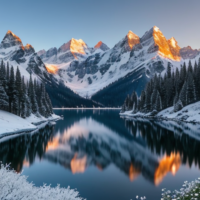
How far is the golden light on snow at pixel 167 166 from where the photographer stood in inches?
762

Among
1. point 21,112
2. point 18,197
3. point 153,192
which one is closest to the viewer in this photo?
point 18,197

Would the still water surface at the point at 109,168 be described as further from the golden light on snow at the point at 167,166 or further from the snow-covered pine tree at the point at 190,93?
the snow-covered pine tree at the point at 190,93

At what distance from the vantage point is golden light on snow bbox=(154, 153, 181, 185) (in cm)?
1935

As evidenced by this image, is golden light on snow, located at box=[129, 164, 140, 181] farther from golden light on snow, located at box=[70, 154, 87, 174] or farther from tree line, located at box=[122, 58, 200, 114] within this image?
tree line, located at box=[122, 58, 200, 114]

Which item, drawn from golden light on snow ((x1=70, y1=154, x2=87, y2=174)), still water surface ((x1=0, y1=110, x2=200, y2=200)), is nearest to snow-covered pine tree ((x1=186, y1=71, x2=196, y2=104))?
still water surface ((x1=0, y1=110, x2=200, y2=200))

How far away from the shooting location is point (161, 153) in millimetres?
29266

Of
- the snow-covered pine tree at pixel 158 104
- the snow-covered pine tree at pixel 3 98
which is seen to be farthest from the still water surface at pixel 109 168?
the snow-covered pine tree at pixel 158 104

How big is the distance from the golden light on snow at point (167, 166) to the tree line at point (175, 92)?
64.7m

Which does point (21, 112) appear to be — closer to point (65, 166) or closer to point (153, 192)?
point (65, 166)

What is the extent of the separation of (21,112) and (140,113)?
7609cm

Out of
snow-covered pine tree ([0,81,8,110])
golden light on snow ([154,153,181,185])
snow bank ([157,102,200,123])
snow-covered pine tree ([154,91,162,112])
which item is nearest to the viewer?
golden light on snow ([154,153,181,185])

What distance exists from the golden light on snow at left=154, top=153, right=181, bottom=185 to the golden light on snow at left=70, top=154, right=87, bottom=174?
749 cm

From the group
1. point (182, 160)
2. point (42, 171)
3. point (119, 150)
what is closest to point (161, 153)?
point (182, 160)

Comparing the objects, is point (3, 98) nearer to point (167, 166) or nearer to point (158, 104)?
point (167, 166)
